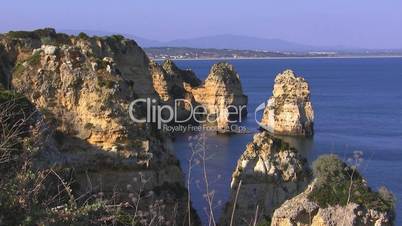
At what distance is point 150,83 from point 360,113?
3497 centimetres

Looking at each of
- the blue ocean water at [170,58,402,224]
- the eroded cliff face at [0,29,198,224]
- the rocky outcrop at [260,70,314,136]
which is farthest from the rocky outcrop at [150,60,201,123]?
the eroded cliff face at [0,29,198,224]

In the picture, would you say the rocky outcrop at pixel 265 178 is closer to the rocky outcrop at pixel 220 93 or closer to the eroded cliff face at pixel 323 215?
the eroded cliff face at pixel 323 215

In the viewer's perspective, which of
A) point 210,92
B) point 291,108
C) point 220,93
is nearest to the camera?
point 291,108

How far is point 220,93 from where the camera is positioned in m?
79.9

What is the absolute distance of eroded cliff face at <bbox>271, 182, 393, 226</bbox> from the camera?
56.7ft

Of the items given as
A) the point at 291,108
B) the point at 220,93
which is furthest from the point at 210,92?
the point at 291,108

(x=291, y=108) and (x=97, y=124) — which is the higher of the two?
(x=97, y=124)

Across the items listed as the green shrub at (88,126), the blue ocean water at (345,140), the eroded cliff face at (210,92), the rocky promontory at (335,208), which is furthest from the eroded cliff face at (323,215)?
the eroded cliff face at (210,92)

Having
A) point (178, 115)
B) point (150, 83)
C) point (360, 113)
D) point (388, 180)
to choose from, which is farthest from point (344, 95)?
point (388, 180)

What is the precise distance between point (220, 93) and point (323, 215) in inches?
2468

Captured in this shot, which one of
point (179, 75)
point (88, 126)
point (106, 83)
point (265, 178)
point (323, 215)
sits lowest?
point (179, 75)

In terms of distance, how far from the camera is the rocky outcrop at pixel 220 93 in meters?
79.6

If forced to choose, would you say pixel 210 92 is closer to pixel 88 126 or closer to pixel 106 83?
pixel 106 83

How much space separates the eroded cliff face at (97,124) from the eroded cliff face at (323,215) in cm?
624
